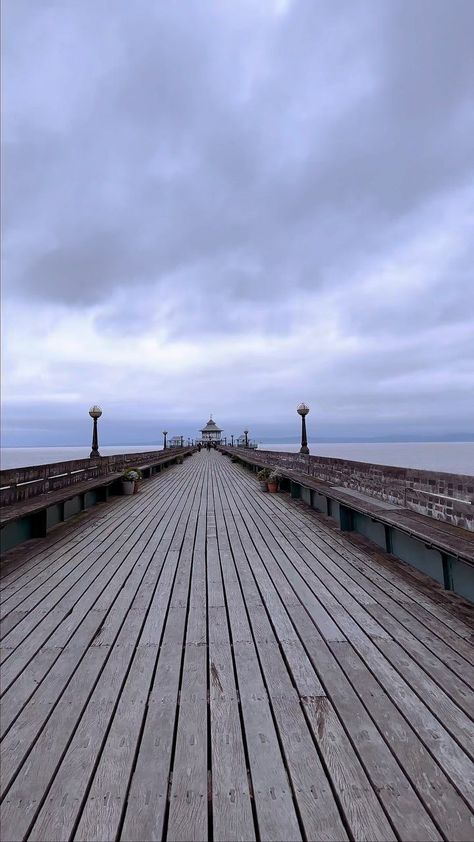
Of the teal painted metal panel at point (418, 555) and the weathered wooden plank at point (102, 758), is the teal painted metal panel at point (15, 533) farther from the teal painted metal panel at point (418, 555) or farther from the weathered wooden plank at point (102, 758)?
the teal painted metal panel at point (418, 555)

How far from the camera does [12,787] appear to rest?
5.37 ft

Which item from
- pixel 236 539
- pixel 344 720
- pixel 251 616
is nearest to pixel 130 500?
pixel 236 539

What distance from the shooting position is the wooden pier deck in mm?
1521

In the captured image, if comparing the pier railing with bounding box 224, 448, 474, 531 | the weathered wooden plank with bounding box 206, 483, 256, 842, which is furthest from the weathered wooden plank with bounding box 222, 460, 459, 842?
the pier railing with bounding box 224, 448, 474, 531

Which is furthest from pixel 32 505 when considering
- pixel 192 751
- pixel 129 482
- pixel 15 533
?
pixel 129 482

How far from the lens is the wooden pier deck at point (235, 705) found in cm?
152

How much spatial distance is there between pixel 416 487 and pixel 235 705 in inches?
131

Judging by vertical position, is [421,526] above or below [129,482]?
above

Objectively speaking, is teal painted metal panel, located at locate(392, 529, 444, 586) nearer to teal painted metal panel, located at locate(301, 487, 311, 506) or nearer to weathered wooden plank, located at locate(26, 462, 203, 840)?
weathered wooden plank, located at locate(26, 462, 203, 840)

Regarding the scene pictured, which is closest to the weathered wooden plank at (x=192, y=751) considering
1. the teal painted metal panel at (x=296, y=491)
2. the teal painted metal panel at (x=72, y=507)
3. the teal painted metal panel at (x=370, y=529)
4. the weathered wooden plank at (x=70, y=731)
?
Answer: the weathered wooden plank at (x=70, y=731)

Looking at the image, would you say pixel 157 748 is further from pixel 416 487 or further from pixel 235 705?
pixel 416 487

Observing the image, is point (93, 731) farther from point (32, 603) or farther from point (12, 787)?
point (32, 603)

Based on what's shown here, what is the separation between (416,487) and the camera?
14.9ft

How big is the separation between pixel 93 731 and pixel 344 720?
4.20 ft
